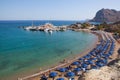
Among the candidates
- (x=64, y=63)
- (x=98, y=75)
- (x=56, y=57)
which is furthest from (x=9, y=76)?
(x=98, y=75)

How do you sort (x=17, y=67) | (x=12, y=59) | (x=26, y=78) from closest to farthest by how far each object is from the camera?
(x=26, y=78) → (x=17, y=67) → (x=12, y=59)

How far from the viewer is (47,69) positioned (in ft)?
118

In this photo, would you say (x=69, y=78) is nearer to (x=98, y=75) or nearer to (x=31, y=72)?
(x=31, y=72)

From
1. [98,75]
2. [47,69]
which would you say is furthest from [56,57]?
[98,75]

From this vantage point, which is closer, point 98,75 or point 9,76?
point 98,75

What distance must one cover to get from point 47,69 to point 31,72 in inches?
130

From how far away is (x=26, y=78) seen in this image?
102 ft

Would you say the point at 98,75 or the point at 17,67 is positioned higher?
the point at 98,75

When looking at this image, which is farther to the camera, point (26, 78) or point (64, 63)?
point (64, 63)

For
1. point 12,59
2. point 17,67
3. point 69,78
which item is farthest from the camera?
point 12,59

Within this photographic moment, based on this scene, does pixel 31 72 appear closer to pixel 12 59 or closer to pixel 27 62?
pixel 27 62

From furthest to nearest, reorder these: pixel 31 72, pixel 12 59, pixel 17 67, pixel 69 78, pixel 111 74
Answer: pixel 12 59 < pixel 17 67 < pixel 31 72 < pixel 69 78 < pixel 111 74

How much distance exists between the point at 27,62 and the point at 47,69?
765 cm

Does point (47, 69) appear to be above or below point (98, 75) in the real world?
below
